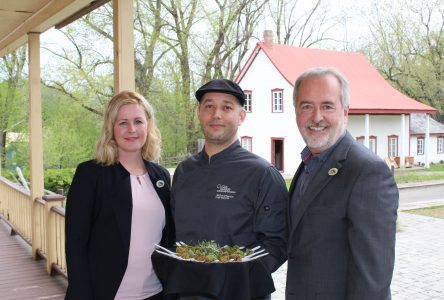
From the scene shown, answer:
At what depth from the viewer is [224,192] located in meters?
2.07

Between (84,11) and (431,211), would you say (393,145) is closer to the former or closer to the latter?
(431,211)

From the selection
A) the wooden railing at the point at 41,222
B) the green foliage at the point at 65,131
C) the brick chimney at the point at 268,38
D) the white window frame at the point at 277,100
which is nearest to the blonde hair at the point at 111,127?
the wooden railing at the point at 41,222

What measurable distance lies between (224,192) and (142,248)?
0.54 metres

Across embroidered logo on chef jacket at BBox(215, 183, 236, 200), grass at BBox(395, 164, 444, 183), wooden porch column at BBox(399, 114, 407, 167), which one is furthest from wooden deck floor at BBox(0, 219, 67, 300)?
wooden porch column at BBox(399, 114, 407, 167)

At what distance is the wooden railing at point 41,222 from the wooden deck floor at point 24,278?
13cm

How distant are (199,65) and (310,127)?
19894 mm

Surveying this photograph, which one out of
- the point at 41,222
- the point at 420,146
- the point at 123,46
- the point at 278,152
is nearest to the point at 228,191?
the point at 123,46

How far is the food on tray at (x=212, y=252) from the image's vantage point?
1.80m

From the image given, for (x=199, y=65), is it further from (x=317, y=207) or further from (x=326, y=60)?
(x=317, y=207)

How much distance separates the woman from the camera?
2.27 meters

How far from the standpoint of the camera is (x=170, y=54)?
21.0 metres

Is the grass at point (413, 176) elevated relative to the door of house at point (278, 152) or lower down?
lower down

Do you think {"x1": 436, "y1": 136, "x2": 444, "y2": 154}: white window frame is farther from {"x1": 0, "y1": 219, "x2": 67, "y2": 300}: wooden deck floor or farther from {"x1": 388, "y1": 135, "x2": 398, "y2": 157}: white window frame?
{"x1": 0, "y1": 219, "x2": 67, "y2": 300}: wooden deck floor

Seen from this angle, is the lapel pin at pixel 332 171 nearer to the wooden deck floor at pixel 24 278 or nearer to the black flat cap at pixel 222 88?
the black flat cap at pixel 222 88
